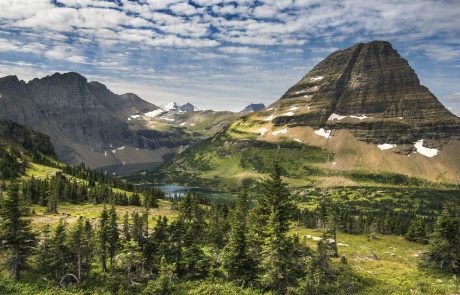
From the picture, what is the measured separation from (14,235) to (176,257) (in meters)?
27.1

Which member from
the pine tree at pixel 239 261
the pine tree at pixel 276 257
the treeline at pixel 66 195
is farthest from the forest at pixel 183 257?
the treeline at pixel 66 195

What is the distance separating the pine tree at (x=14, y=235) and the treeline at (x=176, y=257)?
14 cm

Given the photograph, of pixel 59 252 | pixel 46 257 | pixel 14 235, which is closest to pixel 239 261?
pixel 59 252

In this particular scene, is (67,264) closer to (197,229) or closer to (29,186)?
(197,229)

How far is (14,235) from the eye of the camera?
58.4m

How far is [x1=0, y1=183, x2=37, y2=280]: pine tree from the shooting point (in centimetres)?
5756

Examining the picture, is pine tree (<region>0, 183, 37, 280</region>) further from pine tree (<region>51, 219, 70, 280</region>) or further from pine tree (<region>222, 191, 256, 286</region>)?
pine tree (<region>222, 191, 256, 286</region>)

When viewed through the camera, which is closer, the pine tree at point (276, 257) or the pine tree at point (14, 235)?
the pine tree at point (276, 257)

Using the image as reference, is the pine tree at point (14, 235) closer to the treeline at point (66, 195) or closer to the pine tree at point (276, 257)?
the pine tree at point (276, 257)

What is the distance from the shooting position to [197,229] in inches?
3204

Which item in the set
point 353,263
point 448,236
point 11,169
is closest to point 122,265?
point 353,263

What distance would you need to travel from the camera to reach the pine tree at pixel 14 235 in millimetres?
57562

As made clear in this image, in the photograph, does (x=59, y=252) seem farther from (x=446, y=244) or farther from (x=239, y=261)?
(x=446, y=244)

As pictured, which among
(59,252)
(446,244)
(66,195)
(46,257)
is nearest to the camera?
(59,252)
